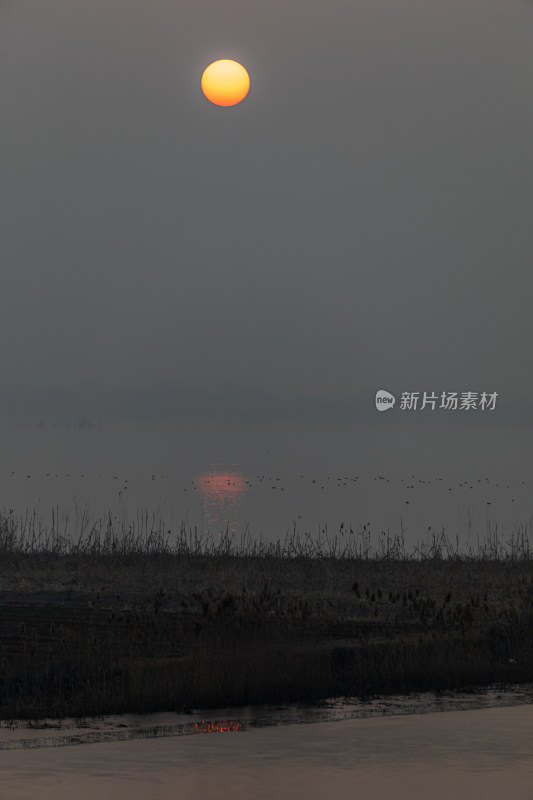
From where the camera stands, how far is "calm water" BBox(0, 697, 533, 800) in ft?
28.6

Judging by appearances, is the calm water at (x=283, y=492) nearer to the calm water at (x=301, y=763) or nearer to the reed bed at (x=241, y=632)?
the reed bed at (x=241, y=632)

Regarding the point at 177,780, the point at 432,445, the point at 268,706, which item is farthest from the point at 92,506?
the point at 432,445

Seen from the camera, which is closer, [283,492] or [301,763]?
[301,763]

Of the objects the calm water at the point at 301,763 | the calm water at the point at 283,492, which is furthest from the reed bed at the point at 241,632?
the calm water at the point at 283,492

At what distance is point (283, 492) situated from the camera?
55938 mm

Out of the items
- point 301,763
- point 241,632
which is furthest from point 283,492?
point 301,763

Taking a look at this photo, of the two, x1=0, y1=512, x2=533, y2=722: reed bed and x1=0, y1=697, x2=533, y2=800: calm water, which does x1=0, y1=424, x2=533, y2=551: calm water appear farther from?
x1=0, y1=697, x2=533, y2=800: calm water

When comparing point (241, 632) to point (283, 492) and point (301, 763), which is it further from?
point (283, 492)

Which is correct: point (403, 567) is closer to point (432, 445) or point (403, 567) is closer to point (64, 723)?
point (64, 723)

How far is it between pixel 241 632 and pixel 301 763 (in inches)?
203

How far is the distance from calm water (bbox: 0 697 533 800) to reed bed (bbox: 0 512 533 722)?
1247mm

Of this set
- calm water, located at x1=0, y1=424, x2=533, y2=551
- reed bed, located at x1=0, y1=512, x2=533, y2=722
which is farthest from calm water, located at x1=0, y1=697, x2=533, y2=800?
calm water, located at x1=0, y1=424, x2=533, y2=551

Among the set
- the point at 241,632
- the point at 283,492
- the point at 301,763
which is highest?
the point at 283,492

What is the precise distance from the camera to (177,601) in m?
18.1
